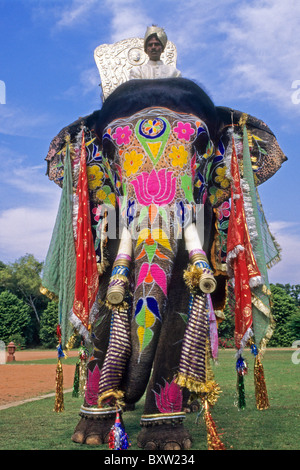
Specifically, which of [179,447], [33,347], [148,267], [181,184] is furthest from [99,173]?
[33,347]

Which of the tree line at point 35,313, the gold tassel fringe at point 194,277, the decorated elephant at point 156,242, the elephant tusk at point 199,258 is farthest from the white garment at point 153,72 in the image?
the tree line at point 35,313

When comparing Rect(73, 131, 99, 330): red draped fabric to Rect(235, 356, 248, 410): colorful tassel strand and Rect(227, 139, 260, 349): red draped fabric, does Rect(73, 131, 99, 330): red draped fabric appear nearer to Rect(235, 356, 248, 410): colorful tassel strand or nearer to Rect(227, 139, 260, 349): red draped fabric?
Rect(227, 139, 260, 349): red draped fabric

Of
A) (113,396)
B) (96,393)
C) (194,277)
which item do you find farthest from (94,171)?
(113,396)

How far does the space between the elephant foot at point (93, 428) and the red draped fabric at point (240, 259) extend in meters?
1.12

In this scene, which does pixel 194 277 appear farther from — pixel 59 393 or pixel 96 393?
pixel 59 393

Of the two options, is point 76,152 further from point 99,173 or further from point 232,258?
point 232,258

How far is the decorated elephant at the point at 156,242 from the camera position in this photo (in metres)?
3.08

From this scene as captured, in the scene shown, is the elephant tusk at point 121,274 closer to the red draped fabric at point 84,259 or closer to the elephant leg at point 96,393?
the red draped fabric at point 84,259

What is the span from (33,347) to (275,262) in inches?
1435

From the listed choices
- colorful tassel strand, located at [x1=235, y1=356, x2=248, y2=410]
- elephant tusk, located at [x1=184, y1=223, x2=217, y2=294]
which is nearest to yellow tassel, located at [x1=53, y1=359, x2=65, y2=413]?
colorful tassel strand, located at [x1=235, y1=356, x2=248, y2=410]

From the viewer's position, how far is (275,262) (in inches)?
166

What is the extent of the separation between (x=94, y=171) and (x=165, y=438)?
2.20m
